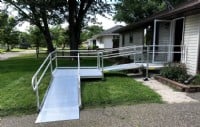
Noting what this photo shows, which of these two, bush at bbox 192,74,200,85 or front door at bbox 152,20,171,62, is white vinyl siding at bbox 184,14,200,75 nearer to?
bush at bbox 192,74,200,85

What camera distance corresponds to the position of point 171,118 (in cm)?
518

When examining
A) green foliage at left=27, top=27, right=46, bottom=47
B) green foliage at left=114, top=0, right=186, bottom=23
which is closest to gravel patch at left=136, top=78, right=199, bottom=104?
green foliage at left=114, top=0, right=186, bottom=23

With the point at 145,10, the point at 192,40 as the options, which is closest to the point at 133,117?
the point at 192,40

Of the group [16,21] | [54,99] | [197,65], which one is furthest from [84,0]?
[54,99]

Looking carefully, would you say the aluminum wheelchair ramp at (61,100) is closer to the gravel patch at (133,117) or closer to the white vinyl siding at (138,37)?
the gravel patch at (133,117)

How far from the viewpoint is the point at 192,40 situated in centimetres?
924

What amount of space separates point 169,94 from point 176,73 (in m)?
1.80

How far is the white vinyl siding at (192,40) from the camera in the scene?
8.90m

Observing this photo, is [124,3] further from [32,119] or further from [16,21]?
[32,119]

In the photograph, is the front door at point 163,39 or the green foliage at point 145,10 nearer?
the front door at point 163,39

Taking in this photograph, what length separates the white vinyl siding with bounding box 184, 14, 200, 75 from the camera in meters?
8.90

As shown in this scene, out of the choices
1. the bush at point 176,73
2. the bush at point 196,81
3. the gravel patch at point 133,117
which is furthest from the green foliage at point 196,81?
the gravel patch at point 133,117

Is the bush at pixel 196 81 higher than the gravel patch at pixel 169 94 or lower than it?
higher

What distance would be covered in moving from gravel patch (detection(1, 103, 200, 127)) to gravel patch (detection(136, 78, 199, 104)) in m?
0.41
